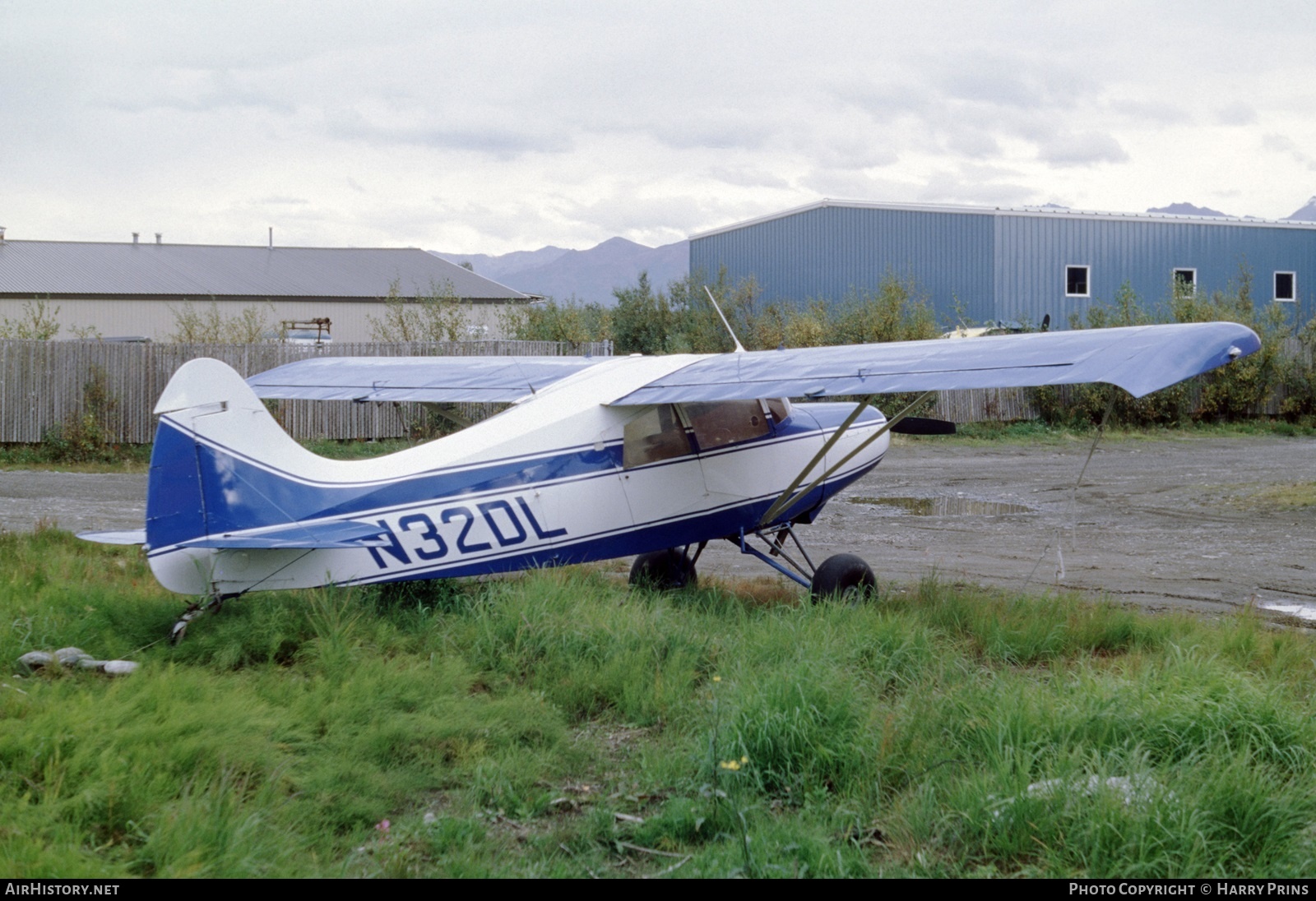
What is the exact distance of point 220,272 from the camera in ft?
161

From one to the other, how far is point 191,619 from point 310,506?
0.92 meters

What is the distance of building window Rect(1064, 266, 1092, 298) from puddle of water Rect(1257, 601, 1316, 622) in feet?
81.2

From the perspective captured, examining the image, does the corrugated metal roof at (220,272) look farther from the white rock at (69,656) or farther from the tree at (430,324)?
the white rock at (69,656)

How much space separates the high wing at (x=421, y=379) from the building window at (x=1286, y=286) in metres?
33.0

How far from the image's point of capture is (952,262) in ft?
103

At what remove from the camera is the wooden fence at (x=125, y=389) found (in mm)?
19562

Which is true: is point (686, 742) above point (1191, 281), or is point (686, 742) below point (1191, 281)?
below

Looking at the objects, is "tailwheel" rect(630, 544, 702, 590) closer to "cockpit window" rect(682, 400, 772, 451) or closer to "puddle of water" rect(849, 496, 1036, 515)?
"cockpit window" rect(682, 400, 772, 451)

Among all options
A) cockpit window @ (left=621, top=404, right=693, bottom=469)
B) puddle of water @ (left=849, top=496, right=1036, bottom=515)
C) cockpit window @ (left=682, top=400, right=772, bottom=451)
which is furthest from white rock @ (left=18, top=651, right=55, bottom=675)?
puddle of water @ (left=849, top=496, right=1036, bottom=515)

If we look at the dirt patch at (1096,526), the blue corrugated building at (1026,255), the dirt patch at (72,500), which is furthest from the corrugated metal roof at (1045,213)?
the dirt patch at (72,500)

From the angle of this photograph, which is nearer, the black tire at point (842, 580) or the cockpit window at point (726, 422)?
the black tire at point (842, 580)

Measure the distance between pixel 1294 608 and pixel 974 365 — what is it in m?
3.94
